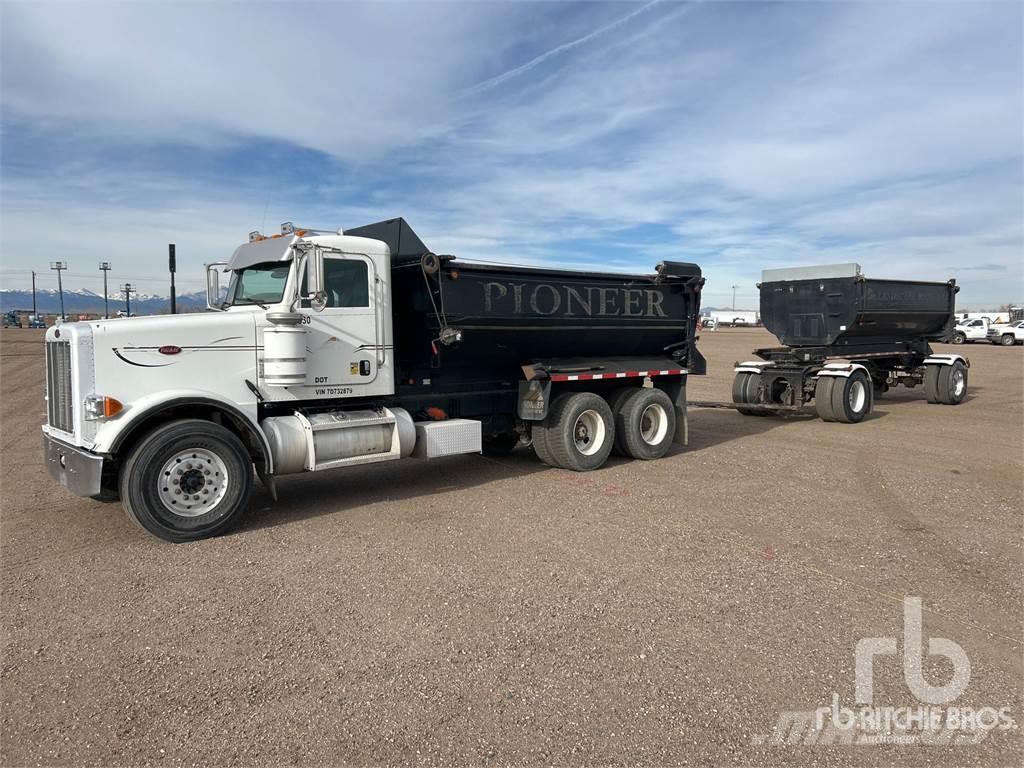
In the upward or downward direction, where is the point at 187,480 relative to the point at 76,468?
downward

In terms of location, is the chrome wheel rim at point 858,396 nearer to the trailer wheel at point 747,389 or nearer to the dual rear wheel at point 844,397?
the dual rear wheel at point 844,397

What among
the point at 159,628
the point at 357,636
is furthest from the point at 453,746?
the point at 159,628

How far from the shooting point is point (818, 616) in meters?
4.72

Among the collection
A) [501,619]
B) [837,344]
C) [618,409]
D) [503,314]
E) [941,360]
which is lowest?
[501,619]

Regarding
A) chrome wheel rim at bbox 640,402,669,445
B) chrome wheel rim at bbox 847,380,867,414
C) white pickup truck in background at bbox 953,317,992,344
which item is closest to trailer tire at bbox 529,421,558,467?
chrome wheel rim at bbox 640,402,669,445

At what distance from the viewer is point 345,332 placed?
7727 mm

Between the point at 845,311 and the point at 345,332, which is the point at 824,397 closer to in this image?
the point at 845,311

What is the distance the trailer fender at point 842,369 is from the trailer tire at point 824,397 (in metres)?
0.14

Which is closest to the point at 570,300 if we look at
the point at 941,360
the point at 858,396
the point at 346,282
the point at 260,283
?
the point at 346,282

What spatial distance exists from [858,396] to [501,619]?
11.8 m

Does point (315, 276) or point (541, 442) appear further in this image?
point (541, 442)

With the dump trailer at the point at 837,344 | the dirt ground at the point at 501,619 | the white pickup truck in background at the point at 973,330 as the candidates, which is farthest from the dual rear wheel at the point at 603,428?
the white pickup truck in background at the point at 973,330

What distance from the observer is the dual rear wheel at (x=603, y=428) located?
9.48 m

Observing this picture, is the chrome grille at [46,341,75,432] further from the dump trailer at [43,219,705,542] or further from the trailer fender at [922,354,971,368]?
the trailer fender at [922,354,971,368]
